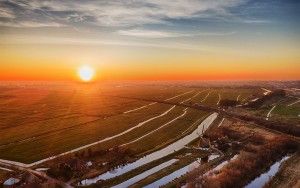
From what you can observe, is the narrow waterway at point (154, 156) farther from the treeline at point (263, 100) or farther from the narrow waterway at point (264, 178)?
the treeline at point (263, 100)

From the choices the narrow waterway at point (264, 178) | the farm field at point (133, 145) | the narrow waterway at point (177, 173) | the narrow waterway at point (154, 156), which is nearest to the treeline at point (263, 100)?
the farm field at point (133, 145)

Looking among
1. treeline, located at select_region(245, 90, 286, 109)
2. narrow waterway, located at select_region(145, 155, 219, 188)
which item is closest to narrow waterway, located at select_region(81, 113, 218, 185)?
narrow waterway, located at select_region(145, 155, 219, 188)

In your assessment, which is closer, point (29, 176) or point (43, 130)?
point (29, 176)

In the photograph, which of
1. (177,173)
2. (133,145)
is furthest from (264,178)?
(133,145)

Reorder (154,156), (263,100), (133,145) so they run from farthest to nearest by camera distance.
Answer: (263,100) < (133,145) < (154,156)

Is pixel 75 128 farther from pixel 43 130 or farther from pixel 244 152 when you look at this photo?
pixel 244 152

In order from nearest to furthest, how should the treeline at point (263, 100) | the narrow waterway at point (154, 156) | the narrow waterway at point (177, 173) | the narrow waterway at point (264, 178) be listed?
the narrow waterway at point (264, 178), the narrow waterway at point (177, 173), the narrow waterway at point (154, 156), the treeline at point (263, 100)

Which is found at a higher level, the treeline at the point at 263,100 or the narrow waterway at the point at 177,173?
the narrow waterway at the point at 177,173

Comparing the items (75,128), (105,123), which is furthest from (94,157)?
(105,123)

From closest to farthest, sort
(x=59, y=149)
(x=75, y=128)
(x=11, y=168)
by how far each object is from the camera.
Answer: (x=11, y=168), (x=59, y=149), (x=75, y=128)

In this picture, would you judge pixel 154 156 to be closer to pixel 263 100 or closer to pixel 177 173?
pixel 177 173

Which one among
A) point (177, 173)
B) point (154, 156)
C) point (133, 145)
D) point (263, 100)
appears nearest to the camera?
point (177, 173)
